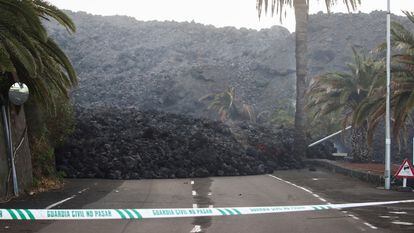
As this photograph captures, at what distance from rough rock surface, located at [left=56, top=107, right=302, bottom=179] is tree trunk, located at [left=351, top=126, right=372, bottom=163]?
13.7ft

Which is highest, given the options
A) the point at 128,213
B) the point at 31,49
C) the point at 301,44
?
the point at 301,44

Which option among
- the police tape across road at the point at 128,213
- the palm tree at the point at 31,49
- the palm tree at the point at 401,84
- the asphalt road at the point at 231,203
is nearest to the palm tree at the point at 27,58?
the palm tree at the point at 31,49

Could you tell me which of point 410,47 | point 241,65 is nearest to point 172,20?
point 241,65

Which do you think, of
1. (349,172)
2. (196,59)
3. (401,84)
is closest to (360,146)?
(349,172)

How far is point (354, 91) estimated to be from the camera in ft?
116

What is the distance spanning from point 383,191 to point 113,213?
1269 cm

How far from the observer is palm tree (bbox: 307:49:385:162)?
3494 centimetres

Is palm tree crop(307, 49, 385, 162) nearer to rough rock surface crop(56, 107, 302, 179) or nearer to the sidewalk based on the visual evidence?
the sidewalk

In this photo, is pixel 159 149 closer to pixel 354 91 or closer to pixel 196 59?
pixel 354 91

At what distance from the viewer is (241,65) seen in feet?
292

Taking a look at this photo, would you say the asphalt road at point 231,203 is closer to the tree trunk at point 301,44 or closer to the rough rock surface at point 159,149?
the rough rock surface at point 159,149

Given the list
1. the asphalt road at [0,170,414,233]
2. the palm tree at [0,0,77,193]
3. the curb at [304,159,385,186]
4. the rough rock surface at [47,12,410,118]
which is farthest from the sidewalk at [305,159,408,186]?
the rough rock surface at [47,12,410,118]

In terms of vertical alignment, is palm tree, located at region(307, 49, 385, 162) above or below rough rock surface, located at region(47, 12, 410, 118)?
below

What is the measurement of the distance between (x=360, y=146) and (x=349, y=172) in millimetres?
5428
